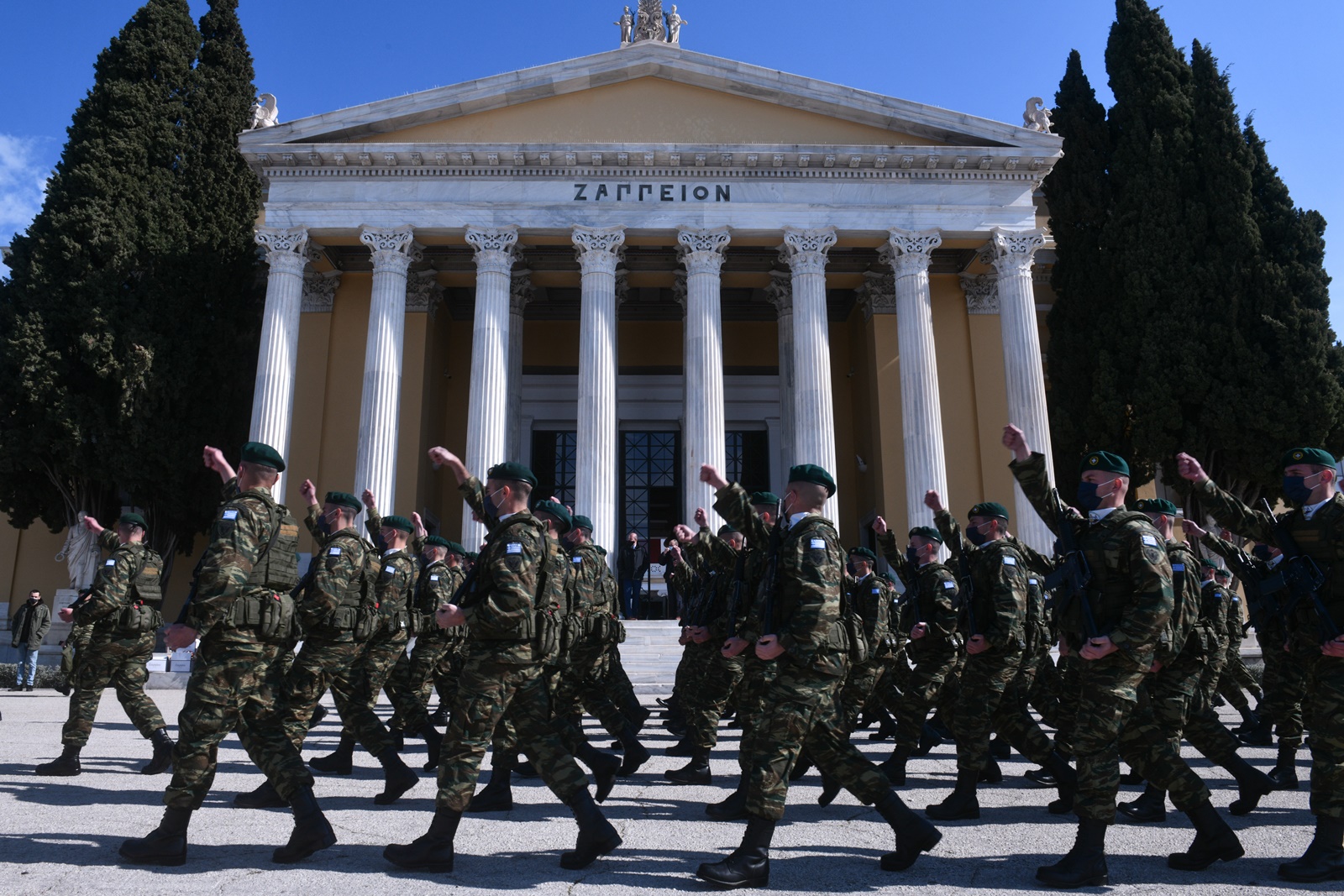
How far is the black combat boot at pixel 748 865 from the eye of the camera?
402 centimetres

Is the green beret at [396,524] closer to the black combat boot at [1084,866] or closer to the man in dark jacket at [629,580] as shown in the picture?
the black combat boot at [1084,866]

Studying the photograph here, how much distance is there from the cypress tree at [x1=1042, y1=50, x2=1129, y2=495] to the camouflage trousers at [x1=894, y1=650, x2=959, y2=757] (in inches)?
567

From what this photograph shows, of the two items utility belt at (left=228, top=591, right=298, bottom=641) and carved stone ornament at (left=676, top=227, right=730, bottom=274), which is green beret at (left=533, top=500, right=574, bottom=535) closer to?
utility belt at (left=228, top=591, right=298, bottom=641)

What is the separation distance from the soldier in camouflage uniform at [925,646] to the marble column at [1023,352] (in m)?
11.7

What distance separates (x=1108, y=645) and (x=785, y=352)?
58.4ft

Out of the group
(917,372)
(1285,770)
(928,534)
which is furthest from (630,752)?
(917,372)

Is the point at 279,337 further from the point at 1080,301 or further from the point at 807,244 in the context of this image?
the point at 1080,301

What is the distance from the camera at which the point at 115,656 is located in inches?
269

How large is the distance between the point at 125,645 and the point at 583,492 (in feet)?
37.4

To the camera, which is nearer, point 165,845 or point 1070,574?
point 165,845

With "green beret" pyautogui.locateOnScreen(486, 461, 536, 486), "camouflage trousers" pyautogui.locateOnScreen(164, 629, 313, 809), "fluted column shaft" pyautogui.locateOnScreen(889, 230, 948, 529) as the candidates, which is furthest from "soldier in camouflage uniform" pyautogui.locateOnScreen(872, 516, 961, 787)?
"fluted column shaft" pyautogui.locateOnScreen(889, 230, 948, 529)

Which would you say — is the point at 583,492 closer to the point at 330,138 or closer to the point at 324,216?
the point at 324,216

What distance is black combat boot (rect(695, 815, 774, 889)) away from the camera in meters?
4.02

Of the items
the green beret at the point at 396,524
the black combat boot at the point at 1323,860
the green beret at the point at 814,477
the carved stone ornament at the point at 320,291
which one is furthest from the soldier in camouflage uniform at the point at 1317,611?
the carved stone ornament at the point at 320,291
